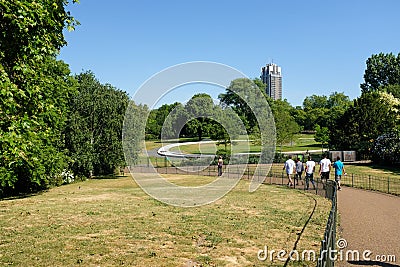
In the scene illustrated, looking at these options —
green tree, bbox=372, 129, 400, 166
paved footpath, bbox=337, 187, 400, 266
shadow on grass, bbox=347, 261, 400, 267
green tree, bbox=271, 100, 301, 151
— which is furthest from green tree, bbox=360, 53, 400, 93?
shadow on grass, bbox=347, 261, 400, 267

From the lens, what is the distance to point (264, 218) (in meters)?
14.6

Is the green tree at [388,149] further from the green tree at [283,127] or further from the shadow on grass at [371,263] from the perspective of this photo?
the shadow on grass at [371,263]

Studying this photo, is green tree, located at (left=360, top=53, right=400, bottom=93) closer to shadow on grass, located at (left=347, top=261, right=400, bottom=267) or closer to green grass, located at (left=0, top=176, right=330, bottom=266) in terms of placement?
green grass, located at (left=0, top=176, right=330, bottom=266)

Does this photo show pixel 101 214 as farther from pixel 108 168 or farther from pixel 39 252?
pixel 108 168

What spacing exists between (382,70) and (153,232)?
400 ft

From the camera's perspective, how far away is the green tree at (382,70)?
378ft

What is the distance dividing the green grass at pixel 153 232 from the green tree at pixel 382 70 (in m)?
112

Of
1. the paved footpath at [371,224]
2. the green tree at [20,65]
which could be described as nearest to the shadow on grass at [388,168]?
the paved footpath at [371,224]

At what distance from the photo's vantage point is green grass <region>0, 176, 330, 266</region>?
31.6ft

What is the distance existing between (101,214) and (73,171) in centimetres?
2249

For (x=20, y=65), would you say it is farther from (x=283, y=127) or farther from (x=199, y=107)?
(x=283, y=127)

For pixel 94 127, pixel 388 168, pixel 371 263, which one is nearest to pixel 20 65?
pixel 371 263

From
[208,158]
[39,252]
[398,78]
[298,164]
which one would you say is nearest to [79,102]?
[208,158]

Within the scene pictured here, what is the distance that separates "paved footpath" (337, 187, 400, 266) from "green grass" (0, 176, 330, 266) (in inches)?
34.8
